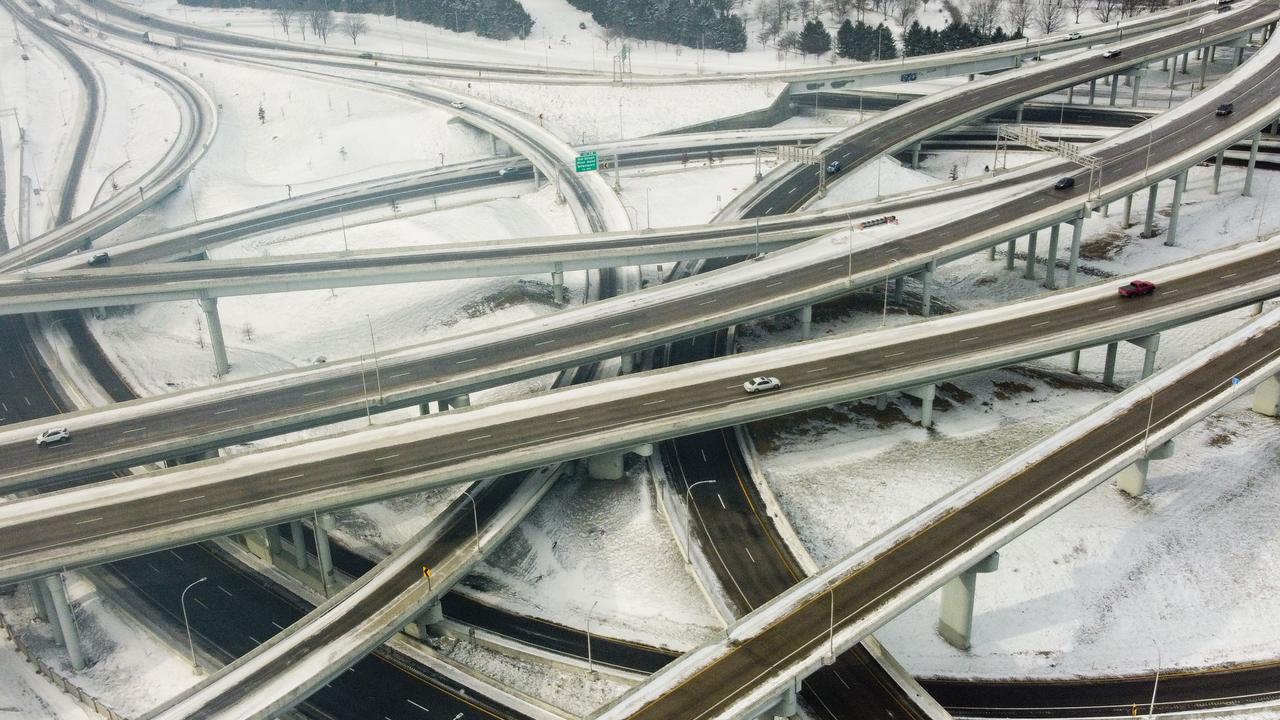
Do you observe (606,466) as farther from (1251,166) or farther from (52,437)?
(1251,166)

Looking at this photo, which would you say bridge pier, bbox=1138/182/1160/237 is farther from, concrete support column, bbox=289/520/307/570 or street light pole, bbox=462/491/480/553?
concrete support column, bbox=289/520/307/570

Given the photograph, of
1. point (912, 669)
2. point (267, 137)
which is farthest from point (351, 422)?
point (267, 137)

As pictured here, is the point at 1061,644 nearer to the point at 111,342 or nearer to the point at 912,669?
the point at 912,669

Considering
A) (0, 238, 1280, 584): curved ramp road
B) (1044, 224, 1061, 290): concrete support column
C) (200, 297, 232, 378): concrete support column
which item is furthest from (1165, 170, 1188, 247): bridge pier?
(200, 297, 232, 378): concrete support column

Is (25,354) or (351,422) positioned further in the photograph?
(25,354)

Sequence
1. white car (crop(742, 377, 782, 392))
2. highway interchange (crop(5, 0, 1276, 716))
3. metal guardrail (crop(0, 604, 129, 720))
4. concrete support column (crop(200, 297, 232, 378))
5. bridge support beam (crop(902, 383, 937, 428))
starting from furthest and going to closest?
concrete support column (crop(200, 297, 232, 378))
bridge support beam (crop(902, 383, 937, 428))
white car (crop(742, 377, 782, 392))
highway interchange (crop(5, 0, 1276, 716))
metal guardrail (crop(0, 604, 129, 720))

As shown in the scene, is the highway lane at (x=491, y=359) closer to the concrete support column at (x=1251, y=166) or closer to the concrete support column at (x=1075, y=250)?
the concrete support column at (x=1075, y=250)
